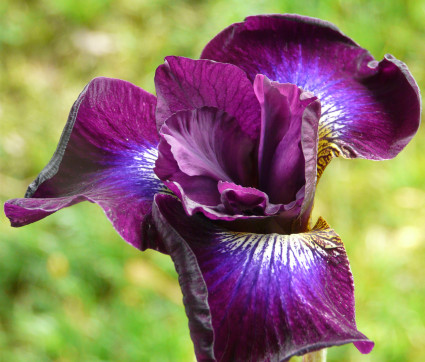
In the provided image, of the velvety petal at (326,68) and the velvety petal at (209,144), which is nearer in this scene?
the velvety petal at (209,144)

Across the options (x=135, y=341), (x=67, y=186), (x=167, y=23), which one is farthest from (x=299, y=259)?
(x=167, y=23)

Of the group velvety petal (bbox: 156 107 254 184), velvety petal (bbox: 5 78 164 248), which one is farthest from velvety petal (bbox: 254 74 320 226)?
velvety petal (bbox: 5 78 164 248)

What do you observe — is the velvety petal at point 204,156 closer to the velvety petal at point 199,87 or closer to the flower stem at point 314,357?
the velvety petal at point 199,87

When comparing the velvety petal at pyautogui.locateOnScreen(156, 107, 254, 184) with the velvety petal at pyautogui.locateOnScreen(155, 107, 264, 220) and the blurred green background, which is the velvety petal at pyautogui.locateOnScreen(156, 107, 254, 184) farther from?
the blurred green background

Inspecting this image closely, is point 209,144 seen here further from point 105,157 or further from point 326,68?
point 326,68

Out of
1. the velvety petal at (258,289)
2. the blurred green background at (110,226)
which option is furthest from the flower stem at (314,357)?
the blurred green background at (110,226)

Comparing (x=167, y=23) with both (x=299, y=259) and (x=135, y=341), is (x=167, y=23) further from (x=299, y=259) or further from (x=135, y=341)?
(x=299, y=259)

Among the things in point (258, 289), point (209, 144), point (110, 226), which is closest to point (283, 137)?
point (209, 144)
